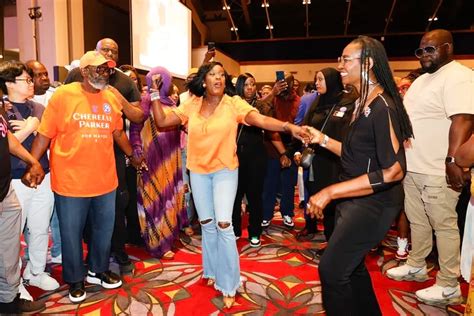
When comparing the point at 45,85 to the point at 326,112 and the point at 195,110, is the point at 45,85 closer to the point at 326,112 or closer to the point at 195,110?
the point at 195,110

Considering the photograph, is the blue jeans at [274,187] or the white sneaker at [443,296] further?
the blue jeans at [274,187]

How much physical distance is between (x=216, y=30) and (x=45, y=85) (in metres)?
10.8

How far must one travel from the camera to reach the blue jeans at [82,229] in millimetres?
2594

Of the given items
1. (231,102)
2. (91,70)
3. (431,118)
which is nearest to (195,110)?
(231,102)

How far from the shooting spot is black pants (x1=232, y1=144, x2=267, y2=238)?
150 inches

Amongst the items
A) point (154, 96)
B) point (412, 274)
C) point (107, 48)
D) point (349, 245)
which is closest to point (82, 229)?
point (154, 96)

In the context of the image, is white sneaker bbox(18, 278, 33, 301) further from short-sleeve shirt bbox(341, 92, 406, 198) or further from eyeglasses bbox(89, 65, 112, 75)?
short-sleeve shirt bbox(341, 92, 406, 198)

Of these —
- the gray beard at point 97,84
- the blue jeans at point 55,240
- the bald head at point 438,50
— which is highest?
the bald head at point 438,50

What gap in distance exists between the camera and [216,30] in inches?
520

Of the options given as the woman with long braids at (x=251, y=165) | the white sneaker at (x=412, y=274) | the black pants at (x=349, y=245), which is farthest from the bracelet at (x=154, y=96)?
the white sneaker at (x=412, y=274)

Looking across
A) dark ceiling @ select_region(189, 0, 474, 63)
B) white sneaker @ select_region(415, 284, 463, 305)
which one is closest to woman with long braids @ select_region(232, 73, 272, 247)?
white sneaker @ select_region(415, 284, 463, 305)

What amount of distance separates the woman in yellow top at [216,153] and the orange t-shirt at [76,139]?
16.0 inches

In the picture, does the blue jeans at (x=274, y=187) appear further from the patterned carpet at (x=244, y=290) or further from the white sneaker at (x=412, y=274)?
the white sneaker at (x=412, y=274)

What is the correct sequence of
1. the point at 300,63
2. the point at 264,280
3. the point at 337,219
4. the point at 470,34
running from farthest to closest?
the point at 300,63, the point at 470,34, the point at 264,280, the point at 337,219
